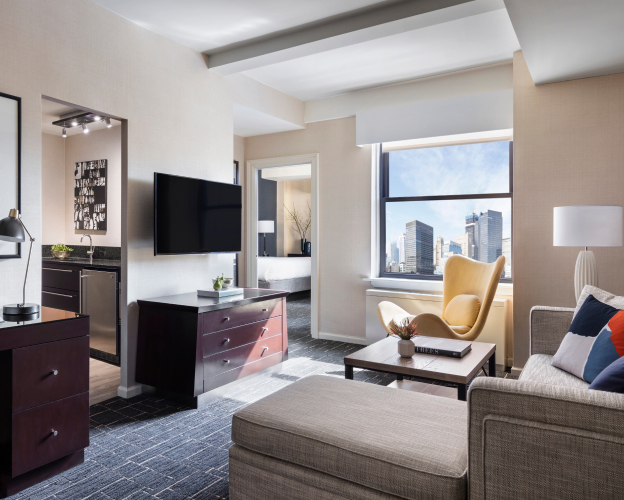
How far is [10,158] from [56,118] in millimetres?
2908

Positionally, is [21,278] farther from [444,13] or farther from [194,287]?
[444,13]

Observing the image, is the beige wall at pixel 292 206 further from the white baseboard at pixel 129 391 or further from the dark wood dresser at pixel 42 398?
the dark wood dresser at pixel 42 398

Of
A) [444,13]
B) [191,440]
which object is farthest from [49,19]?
[191,440]

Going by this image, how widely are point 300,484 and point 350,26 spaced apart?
2936mm

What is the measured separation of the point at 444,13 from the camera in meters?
2.87

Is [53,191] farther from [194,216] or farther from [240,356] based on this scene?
[240,356]

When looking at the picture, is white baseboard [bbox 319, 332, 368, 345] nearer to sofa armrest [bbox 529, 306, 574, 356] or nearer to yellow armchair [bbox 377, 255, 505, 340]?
yellow armchair [bbox 377, 255, 505, 340]

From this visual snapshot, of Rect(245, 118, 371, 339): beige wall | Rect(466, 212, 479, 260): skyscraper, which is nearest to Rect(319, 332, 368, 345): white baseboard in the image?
Rect(245, 118, 371, 339): beige wall

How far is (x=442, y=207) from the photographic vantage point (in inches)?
184

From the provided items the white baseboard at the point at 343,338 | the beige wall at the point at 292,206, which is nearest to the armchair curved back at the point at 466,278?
the white baseboard at the point at 343,338

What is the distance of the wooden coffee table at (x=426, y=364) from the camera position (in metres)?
2.38

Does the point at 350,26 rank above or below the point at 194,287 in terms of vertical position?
above

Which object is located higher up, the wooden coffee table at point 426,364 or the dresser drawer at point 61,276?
the dresser drawer at point 61,276

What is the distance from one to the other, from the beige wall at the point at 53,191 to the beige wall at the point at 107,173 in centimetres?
6
